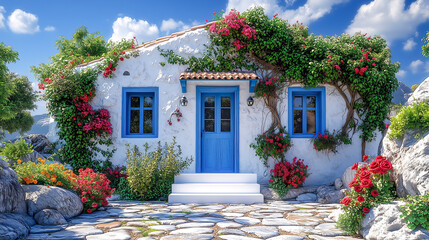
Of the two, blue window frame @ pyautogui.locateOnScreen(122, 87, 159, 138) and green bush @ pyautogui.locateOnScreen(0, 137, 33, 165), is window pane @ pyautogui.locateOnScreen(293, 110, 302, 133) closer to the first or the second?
blue window frame @ pyautogui.locateOnScreen(122, 87, 159, 138)

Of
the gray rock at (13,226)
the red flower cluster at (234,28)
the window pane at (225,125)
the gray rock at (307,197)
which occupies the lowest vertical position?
the gray rock at (307,197)

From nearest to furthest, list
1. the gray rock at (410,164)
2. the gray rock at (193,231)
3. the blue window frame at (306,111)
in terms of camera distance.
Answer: the gray rock at (410,164)
the gray rock at (193,231)
the blue window frame at (306,111)

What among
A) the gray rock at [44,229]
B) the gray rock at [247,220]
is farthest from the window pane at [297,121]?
the gray rock at [44,229]

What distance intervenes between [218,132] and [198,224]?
420cm

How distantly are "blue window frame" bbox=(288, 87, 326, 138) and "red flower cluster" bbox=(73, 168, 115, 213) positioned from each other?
16.2ft

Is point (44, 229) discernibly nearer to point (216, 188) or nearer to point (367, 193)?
point (216, 188)

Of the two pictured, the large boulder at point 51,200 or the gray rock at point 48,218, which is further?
the large boulder at point 51,200

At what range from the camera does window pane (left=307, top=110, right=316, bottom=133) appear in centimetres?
893

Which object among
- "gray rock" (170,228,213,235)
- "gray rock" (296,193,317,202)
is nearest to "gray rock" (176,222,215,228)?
"gray rock" (170,228,213,235)

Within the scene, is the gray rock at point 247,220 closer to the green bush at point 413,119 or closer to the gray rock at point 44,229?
the green bush at point 413,119

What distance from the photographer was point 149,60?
884 centimetres

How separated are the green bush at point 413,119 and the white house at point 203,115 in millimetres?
4230

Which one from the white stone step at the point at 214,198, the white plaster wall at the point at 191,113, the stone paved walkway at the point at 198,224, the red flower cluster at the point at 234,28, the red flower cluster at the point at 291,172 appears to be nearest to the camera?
the stone paved walkway at the point at 198,224

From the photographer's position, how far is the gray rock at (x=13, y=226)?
13.1 feet
